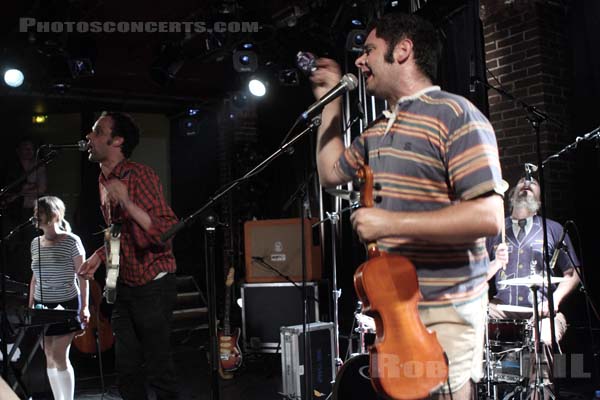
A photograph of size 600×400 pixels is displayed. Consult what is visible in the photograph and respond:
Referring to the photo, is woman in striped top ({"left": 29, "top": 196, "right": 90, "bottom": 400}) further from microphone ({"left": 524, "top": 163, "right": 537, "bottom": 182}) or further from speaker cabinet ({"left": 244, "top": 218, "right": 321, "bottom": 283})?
microphone ({"left": 524, "top": 163, "right": 537, "bottom": 182})

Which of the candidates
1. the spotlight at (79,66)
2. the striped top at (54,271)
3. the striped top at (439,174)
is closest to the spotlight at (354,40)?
the spotlight at (79,66)

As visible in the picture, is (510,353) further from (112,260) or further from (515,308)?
(112,260)

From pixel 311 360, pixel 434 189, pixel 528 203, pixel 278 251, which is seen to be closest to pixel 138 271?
pixel 434 189

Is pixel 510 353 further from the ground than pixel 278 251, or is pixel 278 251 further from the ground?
pixel 278 251

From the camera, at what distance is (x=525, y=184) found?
4.64 m

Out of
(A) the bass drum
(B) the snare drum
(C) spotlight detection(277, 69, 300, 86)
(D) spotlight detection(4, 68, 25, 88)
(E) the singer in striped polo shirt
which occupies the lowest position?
(A) the bass drum

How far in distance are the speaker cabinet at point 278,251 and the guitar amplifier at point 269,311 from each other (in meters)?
0.13

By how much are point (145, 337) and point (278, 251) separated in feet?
11.3

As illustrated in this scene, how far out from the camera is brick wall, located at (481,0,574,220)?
17.0 feet

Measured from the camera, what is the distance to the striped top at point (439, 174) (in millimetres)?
1498

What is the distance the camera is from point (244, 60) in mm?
7094

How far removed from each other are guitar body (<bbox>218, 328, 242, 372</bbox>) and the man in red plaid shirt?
3.07 metres

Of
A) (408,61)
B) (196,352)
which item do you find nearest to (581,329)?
A: (408,61)

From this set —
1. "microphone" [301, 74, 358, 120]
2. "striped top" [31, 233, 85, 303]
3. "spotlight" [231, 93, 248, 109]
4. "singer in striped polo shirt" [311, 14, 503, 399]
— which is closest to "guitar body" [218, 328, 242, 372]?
"striped top" [31, 233, 85, 303]
